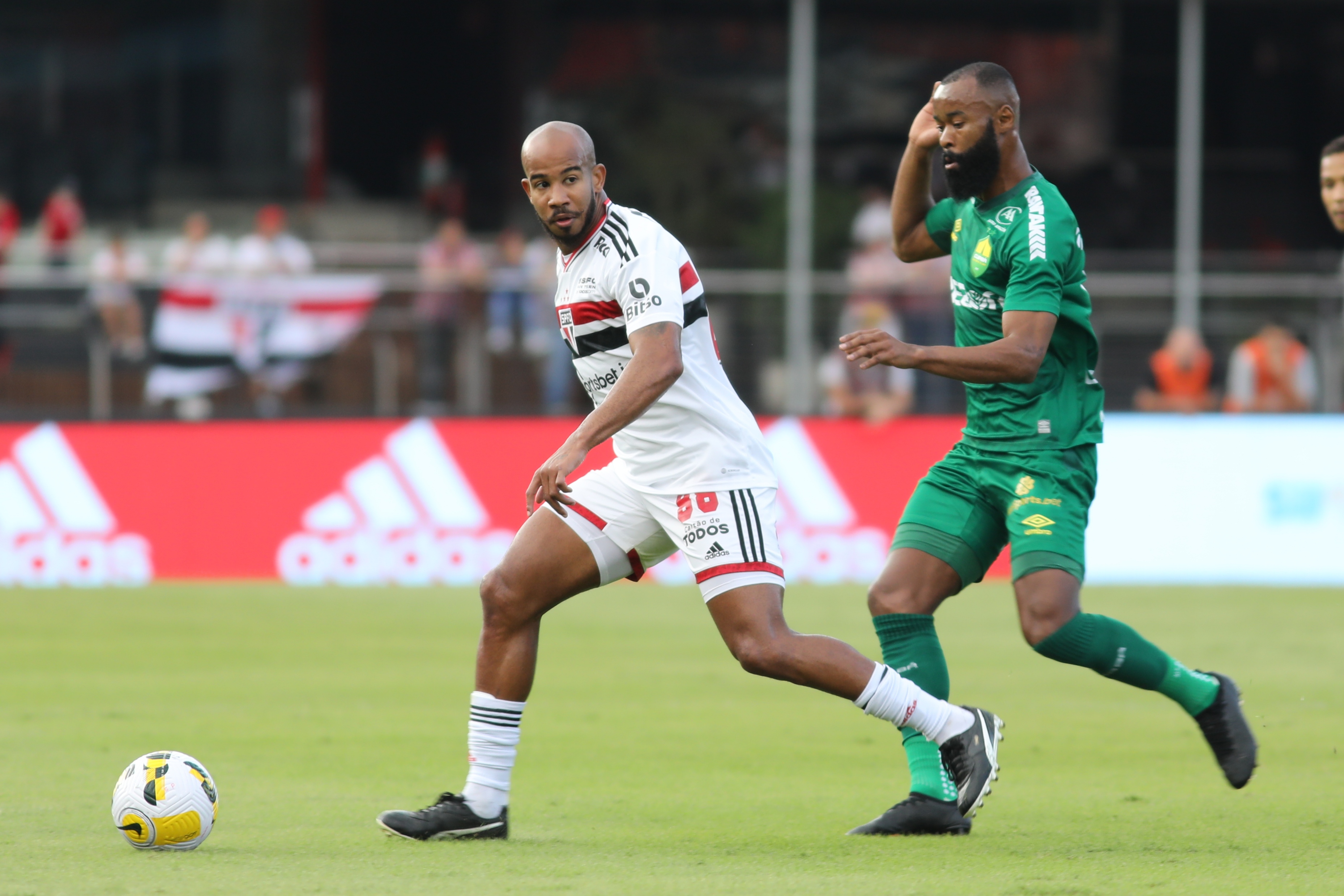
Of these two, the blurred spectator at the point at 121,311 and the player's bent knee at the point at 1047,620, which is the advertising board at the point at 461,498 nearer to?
the blurred spectator at the point at 121,311

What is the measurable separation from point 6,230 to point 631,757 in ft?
44.2

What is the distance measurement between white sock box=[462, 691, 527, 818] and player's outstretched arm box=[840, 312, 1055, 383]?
5.21 ft

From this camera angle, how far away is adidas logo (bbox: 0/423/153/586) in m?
14.6

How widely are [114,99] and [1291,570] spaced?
16123 millimetres

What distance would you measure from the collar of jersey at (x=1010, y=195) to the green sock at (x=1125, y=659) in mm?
1390

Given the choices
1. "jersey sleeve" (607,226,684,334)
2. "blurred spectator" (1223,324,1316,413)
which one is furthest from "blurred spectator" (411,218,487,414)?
"jersey sleeve" (607,226,684,334)

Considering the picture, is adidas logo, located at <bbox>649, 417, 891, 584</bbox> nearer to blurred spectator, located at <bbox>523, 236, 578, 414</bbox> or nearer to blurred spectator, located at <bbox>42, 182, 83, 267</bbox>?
blurred spectator, located at <bbox>523, 236, 578, 414</bbox>

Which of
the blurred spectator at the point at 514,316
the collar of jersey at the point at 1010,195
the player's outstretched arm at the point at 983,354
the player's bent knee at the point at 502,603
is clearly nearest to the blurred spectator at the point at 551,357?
the blurred spectator at the point at 514,316

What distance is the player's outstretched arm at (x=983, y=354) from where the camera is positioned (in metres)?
5.63

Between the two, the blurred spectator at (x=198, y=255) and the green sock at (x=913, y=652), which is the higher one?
the blurred spectator at (x=198, y=255)

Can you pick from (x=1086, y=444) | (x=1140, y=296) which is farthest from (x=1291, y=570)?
(x=1086, y=444)

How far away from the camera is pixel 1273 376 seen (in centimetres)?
1744

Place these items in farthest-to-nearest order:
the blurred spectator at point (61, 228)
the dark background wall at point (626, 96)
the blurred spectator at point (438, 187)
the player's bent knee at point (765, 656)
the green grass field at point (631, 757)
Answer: the dark background wall at point (626, 96) < the blurred spectator at point (438, 187) < the blurred spectator at point (61, 228) < the player's bent knee at point (765, 656) < the green grass field at point (631, 757)

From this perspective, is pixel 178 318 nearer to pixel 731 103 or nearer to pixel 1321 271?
pixel 731 103
